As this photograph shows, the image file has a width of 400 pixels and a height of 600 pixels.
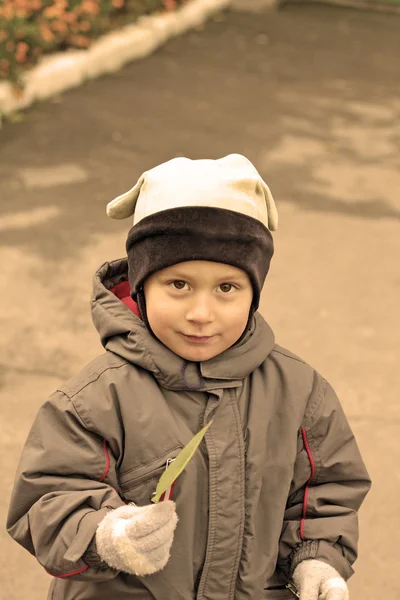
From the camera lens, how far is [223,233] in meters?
2.06

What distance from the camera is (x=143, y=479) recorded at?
2145 millimetres

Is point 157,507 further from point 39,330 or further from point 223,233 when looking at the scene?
point 39,330

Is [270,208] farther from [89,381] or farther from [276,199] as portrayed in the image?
[276,199]

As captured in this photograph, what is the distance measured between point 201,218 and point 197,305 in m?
0.19

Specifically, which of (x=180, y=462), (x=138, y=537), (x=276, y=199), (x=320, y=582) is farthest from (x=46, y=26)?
(x=180, y=462)

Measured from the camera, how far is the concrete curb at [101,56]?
23.8 ft

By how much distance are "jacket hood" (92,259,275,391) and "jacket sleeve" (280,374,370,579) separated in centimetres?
20

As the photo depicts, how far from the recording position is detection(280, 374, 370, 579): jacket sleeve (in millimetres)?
2307

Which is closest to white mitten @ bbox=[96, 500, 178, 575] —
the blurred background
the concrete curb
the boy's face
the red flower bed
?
the boy's face

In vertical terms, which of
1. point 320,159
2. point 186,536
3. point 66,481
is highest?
point 66,481

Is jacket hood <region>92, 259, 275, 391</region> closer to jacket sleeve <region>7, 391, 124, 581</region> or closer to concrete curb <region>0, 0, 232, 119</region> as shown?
jacket sleeve <region>7, 391, 124, 581</region>

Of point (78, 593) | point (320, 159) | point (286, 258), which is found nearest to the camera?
point (78, 593)

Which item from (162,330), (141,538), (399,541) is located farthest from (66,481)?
(399,541)

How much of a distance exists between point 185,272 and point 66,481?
52cm
